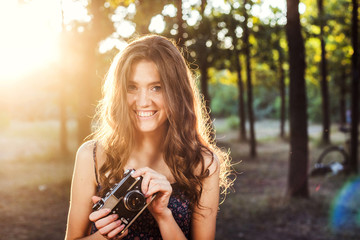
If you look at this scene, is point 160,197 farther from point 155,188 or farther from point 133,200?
point 133,200

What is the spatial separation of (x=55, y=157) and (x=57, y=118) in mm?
21116

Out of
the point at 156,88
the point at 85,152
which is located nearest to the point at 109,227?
the point at 85,152

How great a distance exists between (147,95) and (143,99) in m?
0.05

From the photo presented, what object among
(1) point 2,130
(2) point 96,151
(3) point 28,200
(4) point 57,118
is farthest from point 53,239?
(4) point 57,118

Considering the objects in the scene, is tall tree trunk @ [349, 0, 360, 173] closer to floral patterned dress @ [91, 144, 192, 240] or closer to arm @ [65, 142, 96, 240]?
floral patterned dress @ [91, 144, 192, 240]

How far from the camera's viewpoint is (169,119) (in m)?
2.80

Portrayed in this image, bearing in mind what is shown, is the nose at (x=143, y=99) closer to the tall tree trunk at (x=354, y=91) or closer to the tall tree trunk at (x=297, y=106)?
the tall tree trunk at (x=297, y=106)

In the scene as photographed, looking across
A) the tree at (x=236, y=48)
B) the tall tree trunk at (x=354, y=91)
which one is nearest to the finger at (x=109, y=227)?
the tree at (x=236, y=48)

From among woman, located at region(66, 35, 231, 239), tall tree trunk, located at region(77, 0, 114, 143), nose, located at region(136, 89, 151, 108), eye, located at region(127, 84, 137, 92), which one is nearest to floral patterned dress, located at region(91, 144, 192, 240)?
woman, located at region(66, 35, 231, 239)

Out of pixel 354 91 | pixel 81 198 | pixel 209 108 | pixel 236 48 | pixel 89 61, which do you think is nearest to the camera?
pixel 81 198

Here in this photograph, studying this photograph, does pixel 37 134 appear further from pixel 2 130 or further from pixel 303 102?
pixel 303 102

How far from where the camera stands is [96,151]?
2.79 meters

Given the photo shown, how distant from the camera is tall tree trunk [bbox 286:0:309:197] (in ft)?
27.8

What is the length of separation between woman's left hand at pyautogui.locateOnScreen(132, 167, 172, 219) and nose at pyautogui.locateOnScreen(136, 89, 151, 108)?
1.86 ft
